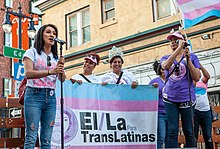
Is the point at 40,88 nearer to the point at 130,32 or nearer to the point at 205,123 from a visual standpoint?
the point at 205,123

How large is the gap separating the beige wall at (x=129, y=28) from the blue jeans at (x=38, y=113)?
23.2 feet

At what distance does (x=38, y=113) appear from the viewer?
13.2 ft

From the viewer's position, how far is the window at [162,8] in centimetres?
1159

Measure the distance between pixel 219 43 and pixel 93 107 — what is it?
571 cm

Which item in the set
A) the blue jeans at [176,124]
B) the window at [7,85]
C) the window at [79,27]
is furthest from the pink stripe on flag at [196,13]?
the window at [7,85]

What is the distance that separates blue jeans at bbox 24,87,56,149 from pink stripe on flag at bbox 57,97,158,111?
4.38 ft

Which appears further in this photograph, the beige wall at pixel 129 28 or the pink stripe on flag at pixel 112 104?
the beige wall at pixel 129 28

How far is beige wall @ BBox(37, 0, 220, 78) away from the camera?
416 inches

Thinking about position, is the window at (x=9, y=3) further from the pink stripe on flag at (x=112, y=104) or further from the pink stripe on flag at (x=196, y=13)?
the pink stripe on flag at (x=112, y=104)

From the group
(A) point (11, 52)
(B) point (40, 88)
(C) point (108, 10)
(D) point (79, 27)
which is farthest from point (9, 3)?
(B) point (40, 88)

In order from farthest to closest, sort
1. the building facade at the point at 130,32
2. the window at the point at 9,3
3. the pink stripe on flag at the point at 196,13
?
the window at the point at 9,3
the building facade at the point at 130,32
the pink stripe on flag at the point at 196,13

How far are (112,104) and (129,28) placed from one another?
285 inches

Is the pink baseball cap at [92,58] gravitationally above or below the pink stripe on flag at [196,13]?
below

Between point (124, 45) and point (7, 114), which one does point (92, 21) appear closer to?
point (124, 45)
